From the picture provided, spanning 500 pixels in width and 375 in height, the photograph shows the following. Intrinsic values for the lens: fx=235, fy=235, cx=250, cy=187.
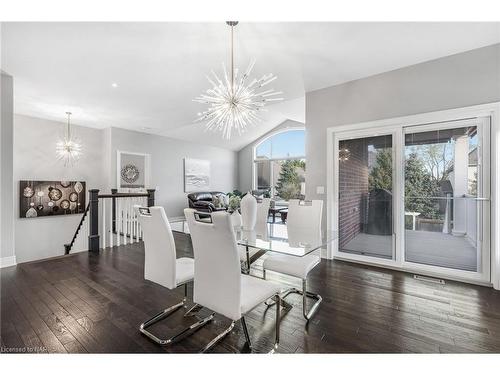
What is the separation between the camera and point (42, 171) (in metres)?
5.47

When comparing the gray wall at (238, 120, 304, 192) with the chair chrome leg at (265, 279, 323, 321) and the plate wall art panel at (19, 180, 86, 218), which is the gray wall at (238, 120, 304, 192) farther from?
the chair chrome leg at (265, 279, 323, 321)

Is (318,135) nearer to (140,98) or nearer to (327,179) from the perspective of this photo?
Result: (327,179)

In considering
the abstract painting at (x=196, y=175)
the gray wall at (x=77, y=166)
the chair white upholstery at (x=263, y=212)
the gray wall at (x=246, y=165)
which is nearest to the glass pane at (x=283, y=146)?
the gray wall at (x=246, y=165)

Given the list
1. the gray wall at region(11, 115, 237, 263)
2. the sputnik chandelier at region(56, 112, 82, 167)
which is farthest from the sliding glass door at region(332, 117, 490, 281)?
the sputnik chandelier at region(56, 112, 82, 167)

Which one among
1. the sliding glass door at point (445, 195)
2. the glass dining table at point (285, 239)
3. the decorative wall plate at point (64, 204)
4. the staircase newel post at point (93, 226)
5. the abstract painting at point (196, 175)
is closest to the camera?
the glass dining table at point (285, 239)

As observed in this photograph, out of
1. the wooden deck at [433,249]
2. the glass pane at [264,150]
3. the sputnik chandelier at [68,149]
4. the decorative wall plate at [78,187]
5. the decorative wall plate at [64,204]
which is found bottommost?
the wooden deck at [433,249]

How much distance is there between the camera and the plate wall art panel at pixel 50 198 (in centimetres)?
520

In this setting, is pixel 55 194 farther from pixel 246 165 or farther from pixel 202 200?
pixel 246 165

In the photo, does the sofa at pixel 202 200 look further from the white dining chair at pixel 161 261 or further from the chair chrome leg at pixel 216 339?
the chair chrome leg at pixel 216 339

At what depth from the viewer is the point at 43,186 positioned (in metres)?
5.41

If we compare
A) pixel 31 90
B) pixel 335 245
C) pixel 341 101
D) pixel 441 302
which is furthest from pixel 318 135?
pixel 31 90

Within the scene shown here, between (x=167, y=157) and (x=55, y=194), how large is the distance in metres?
3.03

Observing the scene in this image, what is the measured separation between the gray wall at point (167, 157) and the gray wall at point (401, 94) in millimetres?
4999

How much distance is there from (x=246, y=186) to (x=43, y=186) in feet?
21.3
